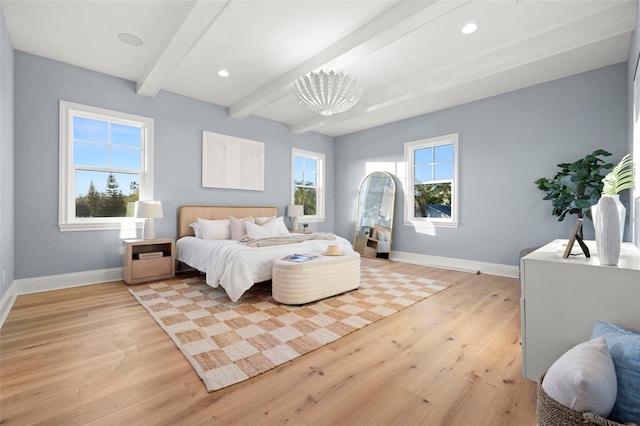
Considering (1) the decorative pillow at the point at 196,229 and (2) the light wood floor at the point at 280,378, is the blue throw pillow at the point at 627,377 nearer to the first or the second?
(2) the light wood floor at the point at 280,378

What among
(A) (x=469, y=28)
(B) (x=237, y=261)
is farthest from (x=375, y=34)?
(B) (x=237, y=261)

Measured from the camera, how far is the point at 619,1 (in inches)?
98.7

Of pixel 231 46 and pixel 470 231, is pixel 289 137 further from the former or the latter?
pixel 470 231

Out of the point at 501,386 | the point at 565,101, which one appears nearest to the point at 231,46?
the point at 501,386

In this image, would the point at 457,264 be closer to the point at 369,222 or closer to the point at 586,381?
the point at 369,222

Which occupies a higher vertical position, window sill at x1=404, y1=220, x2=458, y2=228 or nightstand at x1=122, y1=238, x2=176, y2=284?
window sill at x1=404, y1=220, x2=458, y2=228

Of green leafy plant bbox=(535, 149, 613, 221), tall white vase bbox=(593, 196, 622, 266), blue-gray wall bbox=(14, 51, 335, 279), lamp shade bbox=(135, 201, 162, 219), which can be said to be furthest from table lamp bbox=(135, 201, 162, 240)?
green leafy plant bbox=(535, 149, 613, 221)

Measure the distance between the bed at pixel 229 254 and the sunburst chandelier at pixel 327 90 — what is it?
1738mm

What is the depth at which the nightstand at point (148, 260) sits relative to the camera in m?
3.81

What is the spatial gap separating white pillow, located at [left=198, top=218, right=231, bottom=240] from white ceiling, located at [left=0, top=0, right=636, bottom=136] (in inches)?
80.4

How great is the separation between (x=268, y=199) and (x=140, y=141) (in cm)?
238

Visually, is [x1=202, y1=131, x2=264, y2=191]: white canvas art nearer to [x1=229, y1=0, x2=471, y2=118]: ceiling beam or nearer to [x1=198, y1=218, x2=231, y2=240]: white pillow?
[x1=198, y1=218, x2=231, y2=240]: white pillow

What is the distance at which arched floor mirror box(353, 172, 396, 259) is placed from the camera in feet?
19.2

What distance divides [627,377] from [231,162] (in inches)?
206
